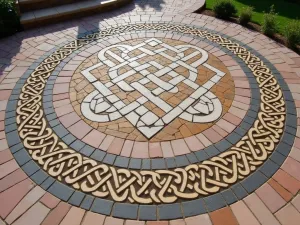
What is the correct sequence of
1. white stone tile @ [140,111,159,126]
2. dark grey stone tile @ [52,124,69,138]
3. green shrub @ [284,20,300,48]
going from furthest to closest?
green shrub @ [284,20,300,48], white stone tile @ [140,111,159,126], dark grey stone tile @ [52,124,69,138]

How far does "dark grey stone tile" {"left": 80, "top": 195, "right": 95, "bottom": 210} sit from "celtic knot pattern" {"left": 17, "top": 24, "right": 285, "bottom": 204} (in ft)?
0.16

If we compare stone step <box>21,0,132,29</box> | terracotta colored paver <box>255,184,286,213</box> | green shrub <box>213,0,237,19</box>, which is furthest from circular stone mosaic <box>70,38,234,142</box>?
stone step <box>21,0,132,29</box>

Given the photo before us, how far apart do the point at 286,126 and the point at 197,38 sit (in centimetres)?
250

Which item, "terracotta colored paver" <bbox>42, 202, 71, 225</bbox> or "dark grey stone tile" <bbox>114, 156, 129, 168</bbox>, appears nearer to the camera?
"terracotta colored paver" <bbox>42, 202, 71, 225</bbox>

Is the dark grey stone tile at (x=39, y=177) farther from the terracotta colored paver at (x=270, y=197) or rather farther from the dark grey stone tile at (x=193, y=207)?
the terracotta colored paver at (x=270, y=197)

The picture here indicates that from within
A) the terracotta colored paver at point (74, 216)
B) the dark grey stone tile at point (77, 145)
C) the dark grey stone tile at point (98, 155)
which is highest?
the dark grey stone tile at point (98, 155)

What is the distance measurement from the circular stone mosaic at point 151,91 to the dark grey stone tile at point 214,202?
30.2 inches

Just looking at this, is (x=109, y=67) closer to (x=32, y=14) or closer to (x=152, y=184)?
(x=152, y=184)

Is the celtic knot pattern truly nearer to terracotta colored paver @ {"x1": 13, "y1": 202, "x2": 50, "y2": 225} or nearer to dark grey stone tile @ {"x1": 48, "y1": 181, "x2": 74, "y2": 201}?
dark grey stone tile @ {"x1": 48, "y1": 181, "x2": 74, "y2": 201}

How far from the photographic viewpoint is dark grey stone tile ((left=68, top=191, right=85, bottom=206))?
80.4 inches

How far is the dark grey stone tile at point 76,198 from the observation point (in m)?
2.04

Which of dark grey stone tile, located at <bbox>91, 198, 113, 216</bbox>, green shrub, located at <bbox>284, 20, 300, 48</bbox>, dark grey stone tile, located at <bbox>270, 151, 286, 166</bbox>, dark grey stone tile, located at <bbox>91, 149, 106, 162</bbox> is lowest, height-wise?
dark grey stone tile, located at <bbox>91, 198, 113, 216</bbox>

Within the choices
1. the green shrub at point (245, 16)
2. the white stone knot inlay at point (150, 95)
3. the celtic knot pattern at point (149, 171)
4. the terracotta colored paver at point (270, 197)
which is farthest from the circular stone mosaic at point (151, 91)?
the green shrub at point (245, 16)

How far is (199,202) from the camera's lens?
2043 millimetres
